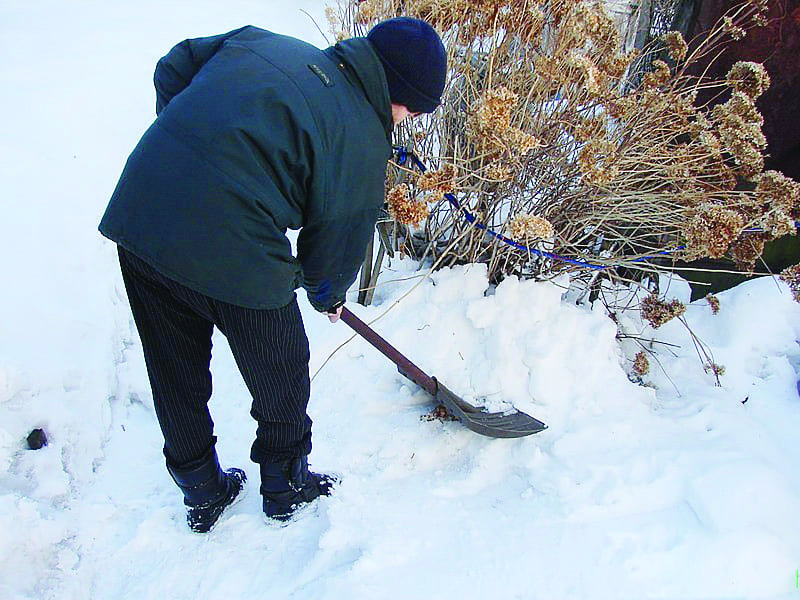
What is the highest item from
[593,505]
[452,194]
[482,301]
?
[452,194]

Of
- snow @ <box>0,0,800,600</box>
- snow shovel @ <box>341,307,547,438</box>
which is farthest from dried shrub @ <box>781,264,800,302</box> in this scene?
snow shovel @ <box>341,307,547,438</box>

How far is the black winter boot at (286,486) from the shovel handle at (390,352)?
466mm

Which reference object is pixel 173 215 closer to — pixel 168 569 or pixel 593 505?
pixel 168 569

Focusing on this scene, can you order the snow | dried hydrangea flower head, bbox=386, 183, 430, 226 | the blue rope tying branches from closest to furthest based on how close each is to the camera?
the snow < dried hydrangea flower head, bbox=386, 183, 430, 226 < the blue rope tying branches

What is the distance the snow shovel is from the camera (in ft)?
6.93

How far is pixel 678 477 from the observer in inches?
78.5

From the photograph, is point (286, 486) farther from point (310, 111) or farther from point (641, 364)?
point (641, 364)

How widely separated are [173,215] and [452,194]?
129cm

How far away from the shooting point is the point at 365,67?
1.39m

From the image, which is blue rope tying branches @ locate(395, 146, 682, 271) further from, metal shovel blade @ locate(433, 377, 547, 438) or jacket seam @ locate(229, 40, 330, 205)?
jacket seam @ locate(229, 40, 330, 205)

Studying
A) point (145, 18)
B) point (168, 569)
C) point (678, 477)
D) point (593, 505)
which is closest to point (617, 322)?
point (678, 477)

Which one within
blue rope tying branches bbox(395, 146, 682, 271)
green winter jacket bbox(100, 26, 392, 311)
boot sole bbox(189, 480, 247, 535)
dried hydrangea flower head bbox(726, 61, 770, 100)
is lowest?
boot sole bbox(189, 480, 247, 535)

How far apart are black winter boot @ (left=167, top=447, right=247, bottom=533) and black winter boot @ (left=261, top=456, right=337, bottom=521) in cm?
15

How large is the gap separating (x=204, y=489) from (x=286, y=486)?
10.2 inches
